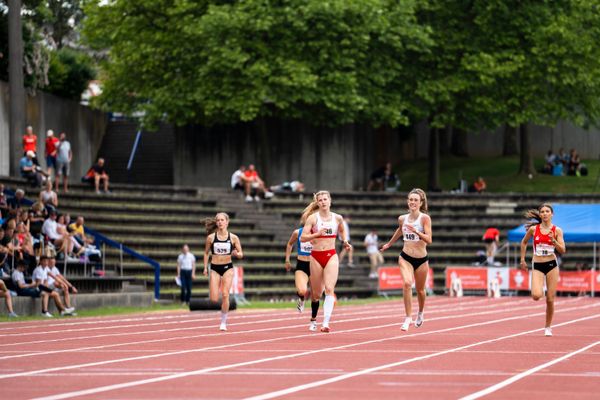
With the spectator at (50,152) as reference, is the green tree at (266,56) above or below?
above

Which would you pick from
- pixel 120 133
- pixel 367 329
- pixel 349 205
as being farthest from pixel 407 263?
pixel 120 133

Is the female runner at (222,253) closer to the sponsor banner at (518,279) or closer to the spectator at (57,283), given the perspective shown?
the spectator at (57,283)

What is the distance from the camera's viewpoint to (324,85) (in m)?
57.7

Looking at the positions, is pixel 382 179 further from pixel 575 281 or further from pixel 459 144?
pixel 459 144

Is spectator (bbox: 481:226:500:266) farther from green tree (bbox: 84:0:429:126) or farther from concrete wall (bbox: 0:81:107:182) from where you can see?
concrete wall (bbox: 0:81:107:182)

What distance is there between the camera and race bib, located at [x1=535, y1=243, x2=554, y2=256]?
77.3ft

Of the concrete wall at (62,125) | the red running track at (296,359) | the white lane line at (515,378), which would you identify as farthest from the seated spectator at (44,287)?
the white lane line at (515,378)

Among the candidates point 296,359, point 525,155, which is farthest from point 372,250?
point 296,359

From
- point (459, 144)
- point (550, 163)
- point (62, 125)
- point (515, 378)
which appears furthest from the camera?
point (459, 144)

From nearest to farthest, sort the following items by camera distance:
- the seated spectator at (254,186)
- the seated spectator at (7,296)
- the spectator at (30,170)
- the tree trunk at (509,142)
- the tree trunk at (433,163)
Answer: the seated spectator at (7,296)
the spectator at (30,170)
the seated spectator at (254,186)
the tree trunk at (433,163)
the tree trunk at (509,142)

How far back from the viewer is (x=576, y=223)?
47.8m

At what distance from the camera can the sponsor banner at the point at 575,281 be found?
160 ft

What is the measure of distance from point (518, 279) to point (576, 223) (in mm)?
2938

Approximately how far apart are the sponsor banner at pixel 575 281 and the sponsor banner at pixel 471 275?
6.23 ft
